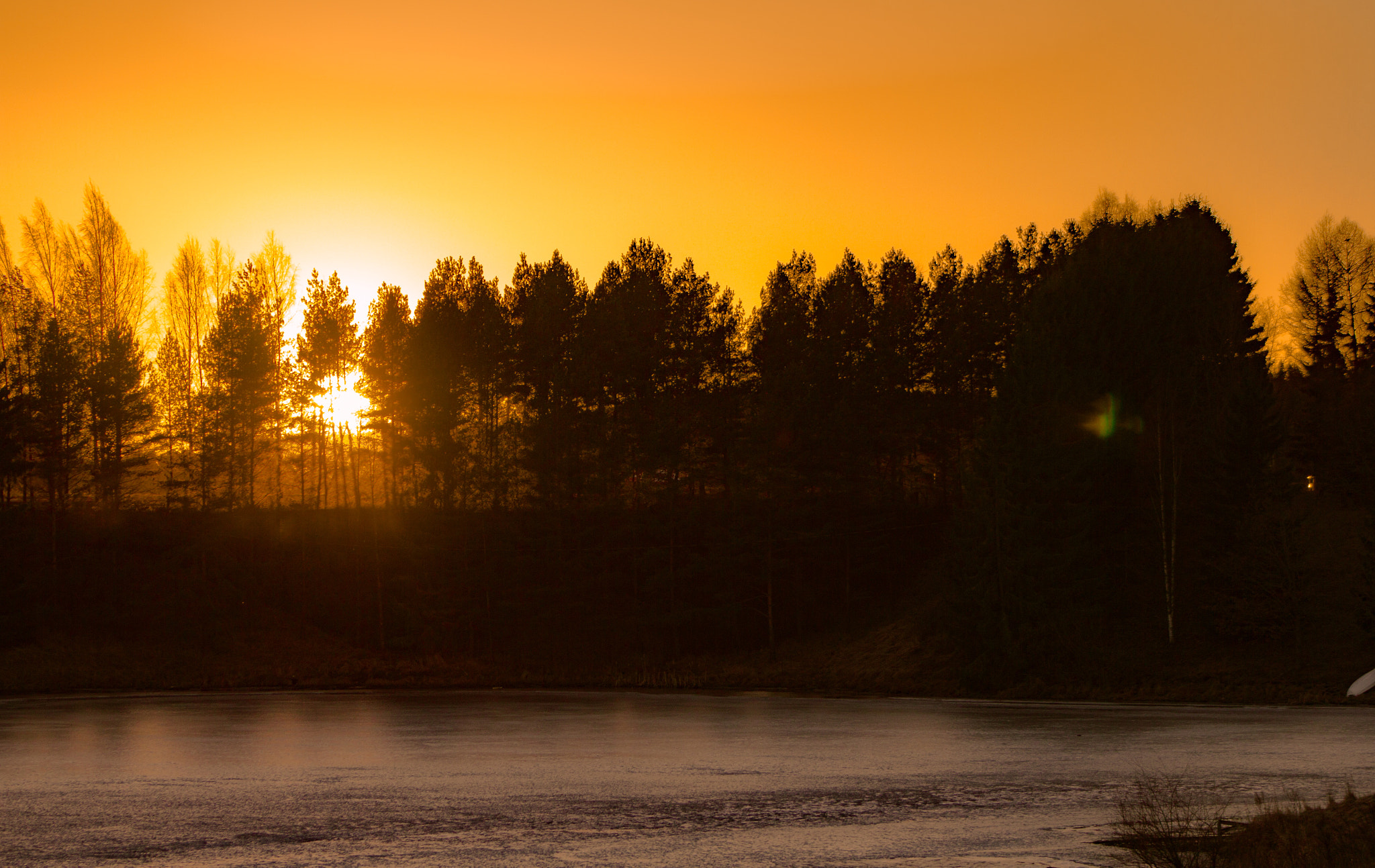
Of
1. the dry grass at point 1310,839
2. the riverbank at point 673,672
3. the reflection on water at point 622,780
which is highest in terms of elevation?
the dry grass at point 1310,839

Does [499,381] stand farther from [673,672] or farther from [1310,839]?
[1310,839]

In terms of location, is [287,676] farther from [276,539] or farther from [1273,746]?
Result: [1273,746]

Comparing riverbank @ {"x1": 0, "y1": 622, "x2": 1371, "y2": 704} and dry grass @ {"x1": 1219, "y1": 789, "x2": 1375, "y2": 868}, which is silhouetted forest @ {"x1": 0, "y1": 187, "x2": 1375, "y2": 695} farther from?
dry grass @ {"x1": 1219, "y1": 789, "x2": 1375, "y2": 868}

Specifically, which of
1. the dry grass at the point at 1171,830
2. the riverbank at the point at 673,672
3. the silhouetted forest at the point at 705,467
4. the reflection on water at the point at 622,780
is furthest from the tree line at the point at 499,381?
the dry grass at the point at 1171,830

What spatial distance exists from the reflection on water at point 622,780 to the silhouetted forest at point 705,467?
11.5 metres

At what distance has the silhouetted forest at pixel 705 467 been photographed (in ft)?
140

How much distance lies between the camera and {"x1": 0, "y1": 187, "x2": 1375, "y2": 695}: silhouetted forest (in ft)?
140

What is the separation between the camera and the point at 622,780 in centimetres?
1839

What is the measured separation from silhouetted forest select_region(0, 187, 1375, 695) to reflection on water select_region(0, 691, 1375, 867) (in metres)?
11.5

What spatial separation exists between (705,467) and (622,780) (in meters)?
37.2

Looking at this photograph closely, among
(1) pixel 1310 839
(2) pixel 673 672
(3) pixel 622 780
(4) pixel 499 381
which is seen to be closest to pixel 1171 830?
(1) pixel 1310 839

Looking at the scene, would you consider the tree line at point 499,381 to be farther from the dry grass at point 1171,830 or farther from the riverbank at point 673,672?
the dry grass at point 1171,830

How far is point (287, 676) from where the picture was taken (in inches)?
1881

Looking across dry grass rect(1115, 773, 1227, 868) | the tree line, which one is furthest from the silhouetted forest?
dry grass rect(1115, 773, 1227, 868)
